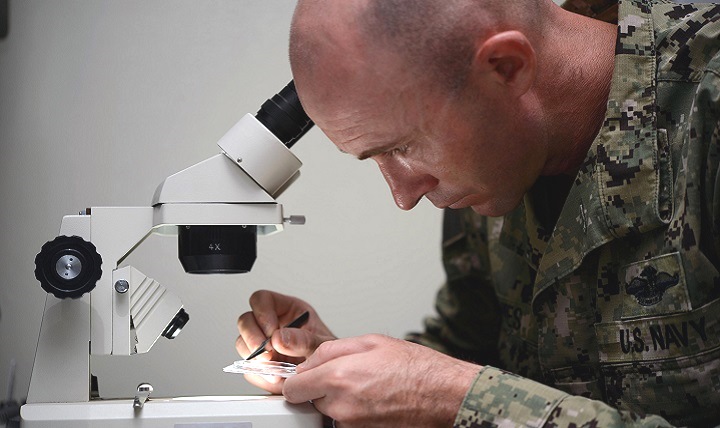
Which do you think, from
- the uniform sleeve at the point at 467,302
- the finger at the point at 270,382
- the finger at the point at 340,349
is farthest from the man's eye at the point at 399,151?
the uniform sleeve at the point at 467,302

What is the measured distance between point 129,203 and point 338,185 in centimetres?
61

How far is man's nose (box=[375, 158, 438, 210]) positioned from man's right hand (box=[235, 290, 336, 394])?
36 cm

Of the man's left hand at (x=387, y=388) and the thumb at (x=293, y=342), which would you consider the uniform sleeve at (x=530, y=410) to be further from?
the thumb at (x=293, y=342)

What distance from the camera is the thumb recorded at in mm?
1517

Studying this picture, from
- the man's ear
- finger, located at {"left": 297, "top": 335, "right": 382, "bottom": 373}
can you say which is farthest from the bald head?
finger, located at {"left": 297, "top": 335, "right": 382, "bottom": 373}

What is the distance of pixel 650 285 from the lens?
1390 mm

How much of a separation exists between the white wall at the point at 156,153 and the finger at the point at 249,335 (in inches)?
20.4

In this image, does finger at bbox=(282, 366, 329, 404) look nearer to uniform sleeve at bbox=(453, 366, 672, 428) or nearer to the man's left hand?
the man's left hand

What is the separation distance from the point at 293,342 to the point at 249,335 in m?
0.15

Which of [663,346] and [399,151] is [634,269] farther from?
[399,151]

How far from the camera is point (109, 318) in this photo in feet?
4.39

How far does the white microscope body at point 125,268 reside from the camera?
1263mm

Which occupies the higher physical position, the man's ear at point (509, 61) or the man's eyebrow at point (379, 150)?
the man's ear at point (509, 61)

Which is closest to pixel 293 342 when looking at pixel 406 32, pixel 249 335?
pixel 249 335
